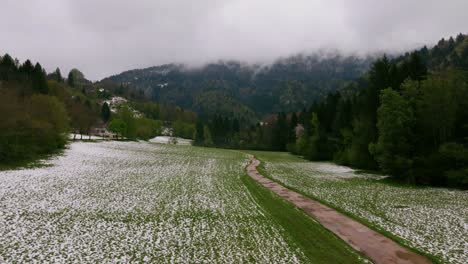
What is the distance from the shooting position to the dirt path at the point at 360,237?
50.5 feet

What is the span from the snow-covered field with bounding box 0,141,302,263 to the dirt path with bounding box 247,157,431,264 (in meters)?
3.90

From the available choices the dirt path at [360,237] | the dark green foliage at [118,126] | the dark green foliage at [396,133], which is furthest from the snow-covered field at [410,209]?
the dark green foliage at [118,126]

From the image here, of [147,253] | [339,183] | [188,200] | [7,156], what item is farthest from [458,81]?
[7,156]

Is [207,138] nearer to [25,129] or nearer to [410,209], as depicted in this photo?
[25,129]

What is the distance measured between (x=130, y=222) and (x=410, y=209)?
74.9 feet

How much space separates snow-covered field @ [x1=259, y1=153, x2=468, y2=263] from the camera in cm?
1741

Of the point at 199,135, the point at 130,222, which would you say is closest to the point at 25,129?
the point at 130,222

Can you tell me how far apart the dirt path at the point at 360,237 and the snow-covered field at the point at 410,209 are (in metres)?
1.24

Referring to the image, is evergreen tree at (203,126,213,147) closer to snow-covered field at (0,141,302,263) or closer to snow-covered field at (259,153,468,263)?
snow-covered field at (259,153,468,263)

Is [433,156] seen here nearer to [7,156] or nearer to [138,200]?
[138,200]

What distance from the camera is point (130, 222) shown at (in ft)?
65.5

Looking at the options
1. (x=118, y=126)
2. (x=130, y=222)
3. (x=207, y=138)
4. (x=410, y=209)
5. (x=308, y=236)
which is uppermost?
(x=118, y=126)

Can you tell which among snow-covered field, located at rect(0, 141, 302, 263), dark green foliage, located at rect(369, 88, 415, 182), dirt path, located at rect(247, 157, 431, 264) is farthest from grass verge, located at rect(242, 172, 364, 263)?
dark green foliage, located at rect(369, 88, 415, 182)

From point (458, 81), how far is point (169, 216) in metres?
44.1
